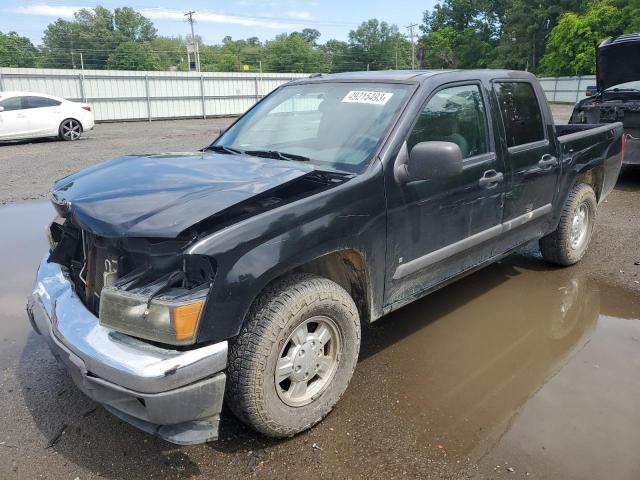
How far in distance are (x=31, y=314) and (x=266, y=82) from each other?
2875 cm

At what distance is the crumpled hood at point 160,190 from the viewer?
7.64ft

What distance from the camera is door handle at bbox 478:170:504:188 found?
3656mm

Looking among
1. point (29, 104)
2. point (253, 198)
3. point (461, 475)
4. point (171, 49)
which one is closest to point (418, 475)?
point (461, 475)

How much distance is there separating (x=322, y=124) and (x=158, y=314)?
6.09 ft

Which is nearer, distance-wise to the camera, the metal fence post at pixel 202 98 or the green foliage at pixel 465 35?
the metal fence post at pixel 202 98

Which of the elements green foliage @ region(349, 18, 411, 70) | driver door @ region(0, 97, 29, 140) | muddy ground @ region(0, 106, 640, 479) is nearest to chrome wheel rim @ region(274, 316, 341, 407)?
muddy ground @ region(0, 106, 640, 479)

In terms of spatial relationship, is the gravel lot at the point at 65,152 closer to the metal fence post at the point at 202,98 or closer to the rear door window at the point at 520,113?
the rear door window at the point at 520,113

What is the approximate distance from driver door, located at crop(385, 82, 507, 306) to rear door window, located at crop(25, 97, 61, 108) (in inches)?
590

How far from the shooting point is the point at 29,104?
595 inches

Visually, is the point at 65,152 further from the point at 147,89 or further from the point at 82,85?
the point at 147,89

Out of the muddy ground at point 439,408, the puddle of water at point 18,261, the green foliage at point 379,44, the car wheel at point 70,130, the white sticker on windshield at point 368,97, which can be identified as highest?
the green foliage at point 379,44

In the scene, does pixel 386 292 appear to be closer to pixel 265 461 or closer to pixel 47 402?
pixel 265 461

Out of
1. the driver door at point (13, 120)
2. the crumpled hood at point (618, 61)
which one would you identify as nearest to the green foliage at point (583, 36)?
the crumpled hood at point (618, 61)

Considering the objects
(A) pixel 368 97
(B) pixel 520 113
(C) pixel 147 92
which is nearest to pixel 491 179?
(B) pixel 520 113
